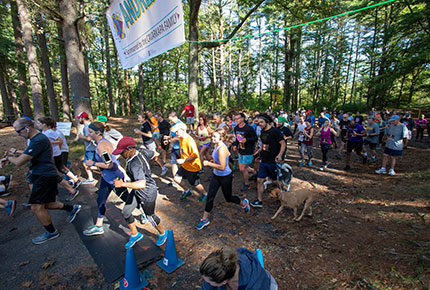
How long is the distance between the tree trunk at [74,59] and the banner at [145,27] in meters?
3.53

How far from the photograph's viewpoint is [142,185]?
3.10 m

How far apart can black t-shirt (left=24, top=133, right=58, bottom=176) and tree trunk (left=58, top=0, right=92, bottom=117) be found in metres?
5.58

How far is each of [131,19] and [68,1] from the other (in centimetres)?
509

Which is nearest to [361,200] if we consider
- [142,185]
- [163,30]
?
[142,185]

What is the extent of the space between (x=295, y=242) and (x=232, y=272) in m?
2.80

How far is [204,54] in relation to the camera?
30.5 m

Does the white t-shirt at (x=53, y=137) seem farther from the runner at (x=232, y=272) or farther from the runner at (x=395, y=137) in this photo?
the runner at (x=395, y=137)

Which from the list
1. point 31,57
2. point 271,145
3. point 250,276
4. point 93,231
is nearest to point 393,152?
point 271,145

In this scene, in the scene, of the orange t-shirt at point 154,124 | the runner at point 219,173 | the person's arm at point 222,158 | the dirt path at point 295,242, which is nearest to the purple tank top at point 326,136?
the dirt path at point 295,242

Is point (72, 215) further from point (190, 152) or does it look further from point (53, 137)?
point (190, 152)

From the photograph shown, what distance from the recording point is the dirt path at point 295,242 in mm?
2871

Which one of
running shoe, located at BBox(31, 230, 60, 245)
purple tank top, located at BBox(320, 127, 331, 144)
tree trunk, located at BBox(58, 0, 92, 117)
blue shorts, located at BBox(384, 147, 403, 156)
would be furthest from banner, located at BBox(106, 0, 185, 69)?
blue shorts, located at BBox(384, 147, 403, 156)

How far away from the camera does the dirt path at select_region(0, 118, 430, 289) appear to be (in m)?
2.87

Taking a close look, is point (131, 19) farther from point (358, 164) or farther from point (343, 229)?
point (358, 164)
